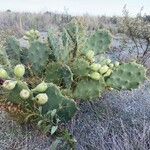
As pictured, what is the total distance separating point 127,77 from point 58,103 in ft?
3.30

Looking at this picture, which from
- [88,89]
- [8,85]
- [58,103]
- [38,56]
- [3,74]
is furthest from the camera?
[38,56]

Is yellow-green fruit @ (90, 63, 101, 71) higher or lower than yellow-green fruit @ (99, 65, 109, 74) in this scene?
higher

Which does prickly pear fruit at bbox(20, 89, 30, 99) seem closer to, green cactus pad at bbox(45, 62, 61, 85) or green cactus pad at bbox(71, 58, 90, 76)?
green cactus pad at bbox(45, 62, 61, 85)

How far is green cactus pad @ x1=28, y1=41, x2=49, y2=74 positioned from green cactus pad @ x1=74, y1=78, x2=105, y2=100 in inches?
19.9

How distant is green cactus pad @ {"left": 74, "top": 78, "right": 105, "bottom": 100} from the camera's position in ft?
18.3

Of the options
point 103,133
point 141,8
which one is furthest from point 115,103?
point 141,8

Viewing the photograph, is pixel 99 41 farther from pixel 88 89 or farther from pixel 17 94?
pixel 17 94

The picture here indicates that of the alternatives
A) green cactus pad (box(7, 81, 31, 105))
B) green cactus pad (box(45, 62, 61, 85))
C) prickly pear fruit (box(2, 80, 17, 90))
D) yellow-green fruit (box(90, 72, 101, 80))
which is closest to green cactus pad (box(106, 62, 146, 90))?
yellow-green fruit (box(90, 72, 101, 80))

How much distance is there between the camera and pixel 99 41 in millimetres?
6320

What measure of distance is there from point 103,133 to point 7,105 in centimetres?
98

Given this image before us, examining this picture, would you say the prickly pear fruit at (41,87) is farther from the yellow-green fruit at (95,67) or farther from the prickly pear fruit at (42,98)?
the yellow-green fruit at (95,67)

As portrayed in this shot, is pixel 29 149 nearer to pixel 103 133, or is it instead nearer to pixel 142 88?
pixel 103 133

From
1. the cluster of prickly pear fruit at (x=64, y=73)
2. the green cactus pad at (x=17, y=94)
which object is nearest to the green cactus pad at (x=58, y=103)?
the cluster of prickly pear fruit at (x=64, y=73)

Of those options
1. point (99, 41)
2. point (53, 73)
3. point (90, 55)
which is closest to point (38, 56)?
point (53, 73)
